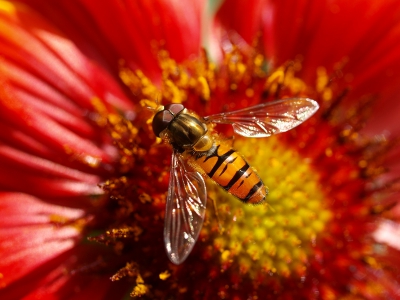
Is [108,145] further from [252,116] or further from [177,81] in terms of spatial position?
[252,116]

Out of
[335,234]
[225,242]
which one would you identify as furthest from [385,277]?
[225,242]

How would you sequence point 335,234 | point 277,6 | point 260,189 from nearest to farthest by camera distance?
point 260,189, point 335,234, point 277,6

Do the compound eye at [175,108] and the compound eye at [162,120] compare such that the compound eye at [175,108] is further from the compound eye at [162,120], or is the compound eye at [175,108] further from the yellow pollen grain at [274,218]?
the yellow pollen grain at [274,218]

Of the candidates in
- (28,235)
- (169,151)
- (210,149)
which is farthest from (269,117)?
(28,235)

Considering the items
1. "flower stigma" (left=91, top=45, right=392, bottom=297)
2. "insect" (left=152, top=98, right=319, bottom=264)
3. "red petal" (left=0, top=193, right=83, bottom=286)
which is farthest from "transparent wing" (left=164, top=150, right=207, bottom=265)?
"red petal" (left=0, top=193, right=83, bottom=286)

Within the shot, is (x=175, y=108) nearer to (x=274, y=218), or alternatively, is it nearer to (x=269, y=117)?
(x=269, y=117)

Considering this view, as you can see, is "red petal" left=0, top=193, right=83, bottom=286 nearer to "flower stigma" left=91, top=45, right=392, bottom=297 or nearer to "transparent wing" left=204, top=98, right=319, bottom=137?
"flower stigma" left=91, top=45, right=392, bottom=297

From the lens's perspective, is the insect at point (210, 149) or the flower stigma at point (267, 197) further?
the flower stigma at point (267, 197)

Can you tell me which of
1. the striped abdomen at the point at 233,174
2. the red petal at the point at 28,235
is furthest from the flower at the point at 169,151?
the striped abdomen at the point at 233,174
